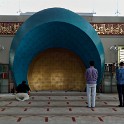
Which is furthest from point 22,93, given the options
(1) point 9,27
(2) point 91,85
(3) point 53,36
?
(1) point 9,27

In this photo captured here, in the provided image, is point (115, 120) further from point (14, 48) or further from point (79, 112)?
point (14, 48)

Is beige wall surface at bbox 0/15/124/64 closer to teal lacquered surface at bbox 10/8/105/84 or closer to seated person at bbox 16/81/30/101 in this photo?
teal lacquered surface at bbox 10/8/105/84

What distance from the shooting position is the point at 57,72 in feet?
66.1

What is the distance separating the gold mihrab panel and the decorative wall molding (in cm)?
202

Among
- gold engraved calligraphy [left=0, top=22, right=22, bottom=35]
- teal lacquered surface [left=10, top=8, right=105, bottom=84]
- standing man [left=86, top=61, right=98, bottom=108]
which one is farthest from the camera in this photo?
gold engraved calligraphy [left=0, top=22, right=22, bottom=35]

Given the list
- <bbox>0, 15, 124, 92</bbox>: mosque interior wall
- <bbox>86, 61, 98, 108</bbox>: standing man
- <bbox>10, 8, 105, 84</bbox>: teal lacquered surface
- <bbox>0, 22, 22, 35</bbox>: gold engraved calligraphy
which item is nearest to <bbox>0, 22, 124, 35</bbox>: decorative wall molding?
<bbox>0, 22, 22, 35</bbox>: gold engraved calligraphy

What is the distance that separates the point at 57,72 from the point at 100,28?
3463 millimetres

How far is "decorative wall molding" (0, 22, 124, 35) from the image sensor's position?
65.1 feet

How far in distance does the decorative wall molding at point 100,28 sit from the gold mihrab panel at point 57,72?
2022mm

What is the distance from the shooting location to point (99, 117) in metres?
9.42

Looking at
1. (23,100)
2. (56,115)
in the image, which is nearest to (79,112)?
(56,115)

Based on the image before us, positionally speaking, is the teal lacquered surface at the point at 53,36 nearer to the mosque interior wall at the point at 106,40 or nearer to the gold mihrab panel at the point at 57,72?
the gold mihrab panel at the point at 57,72

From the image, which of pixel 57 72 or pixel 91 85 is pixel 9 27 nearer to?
pixel 57 72

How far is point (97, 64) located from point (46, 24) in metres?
3.18
